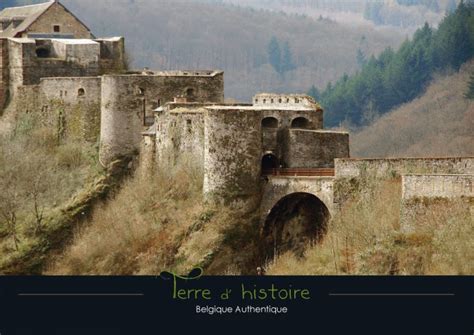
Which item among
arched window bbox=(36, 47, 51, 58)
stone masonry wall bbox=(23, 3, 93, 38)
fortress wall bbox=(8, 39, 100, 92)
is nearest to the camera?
fortress wall bbox=(8, 39, 100, 92)

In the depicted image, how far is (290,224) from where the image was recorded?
5391cm

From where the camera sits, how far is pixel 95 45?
6381cm

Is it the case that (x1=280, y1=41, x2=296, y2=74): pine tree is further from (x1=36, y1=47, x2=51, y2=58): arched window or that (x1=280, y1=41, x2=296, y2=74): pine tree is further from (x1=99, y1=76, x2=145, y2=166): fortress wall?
(x1=99, y1=76, x2=145, y2=166): fortress wall

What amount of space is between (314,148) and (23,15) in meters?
21.7

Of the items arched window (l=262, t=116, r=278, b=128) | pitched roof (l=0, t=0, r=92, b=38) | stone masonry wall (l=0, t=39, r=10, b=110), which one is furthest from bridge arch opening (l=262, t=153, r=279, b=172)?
pitched roof (l=0, t=0, r=92, b=38)

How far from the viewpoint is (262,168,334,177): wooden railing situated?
2060 inches

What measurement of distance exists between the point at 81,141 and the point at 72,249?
594 cm

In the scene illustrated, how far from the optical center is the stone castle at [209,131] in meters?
50.9

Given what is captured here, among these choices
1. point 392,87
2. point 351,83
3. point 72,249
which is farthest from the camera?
point 351,83

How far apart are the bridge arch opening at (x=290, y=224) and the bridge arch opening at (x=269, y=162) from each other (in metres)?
1.40

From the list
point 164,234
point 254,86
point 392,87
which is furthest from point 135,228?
point 254,86

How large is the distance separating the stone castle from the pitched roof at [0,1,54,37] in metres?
0.97

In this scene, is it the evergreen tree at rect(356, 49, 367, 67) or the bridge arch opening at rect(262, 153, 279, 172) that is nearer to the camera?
the bridge arch opening at rect(262, 153, 279, 172)

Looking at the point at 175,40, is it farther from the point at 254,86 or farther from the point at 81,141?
the point at 81,141
